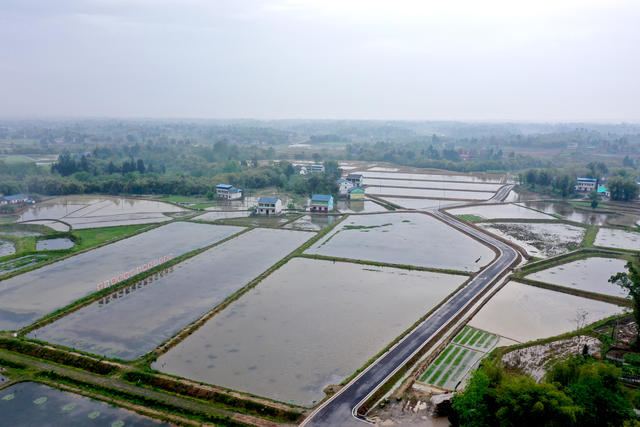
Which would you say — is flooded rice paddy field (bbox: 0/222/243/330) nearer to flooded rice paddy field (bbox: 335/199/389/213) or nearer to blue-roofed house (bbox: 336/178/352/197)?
flooded rice paddy field (bbox: 335/199/389/213)

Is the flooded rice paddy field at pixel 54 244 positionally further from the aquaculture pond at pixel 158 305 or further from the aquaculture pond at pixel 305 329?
the aquaculture pond at pixel 305 329

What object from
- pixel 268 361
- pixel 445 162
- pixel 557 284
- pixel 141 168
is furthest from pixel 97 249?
pixel 445 162

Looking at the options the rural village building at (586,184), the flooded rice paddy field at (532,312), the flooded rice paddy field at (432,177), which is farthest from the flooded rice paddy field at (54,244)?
the rural village building at (586,184)

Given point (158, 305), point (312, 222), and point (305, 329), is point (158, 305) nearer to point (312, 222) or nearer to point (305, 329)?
point (305, 329)

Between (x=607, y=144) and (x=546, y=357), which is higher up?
(x=607, y=144)

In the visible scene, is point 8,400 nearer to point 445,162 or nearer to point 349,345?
point 349,345

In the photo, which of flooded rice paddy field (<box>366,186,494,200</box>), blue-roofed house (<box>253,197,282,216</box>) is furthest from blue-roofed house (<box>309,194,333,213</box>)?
flooded rice paddy field (<box>366,186,494,200</box>)

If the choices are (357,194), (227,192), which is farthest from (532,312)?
(227,192)
